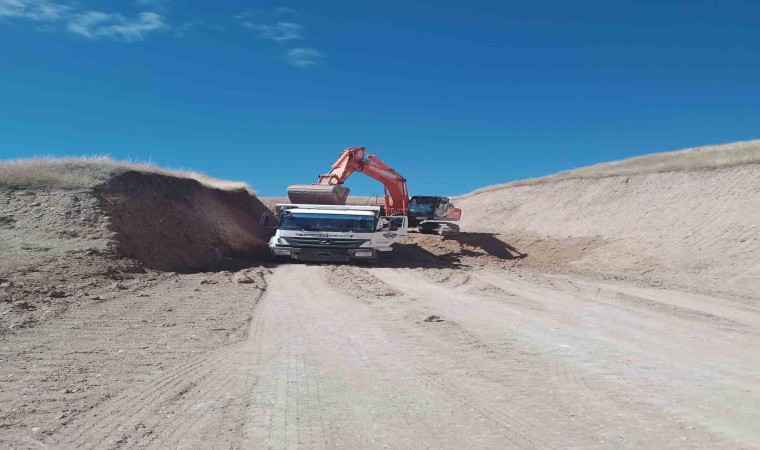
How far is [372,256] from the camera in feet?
72.4

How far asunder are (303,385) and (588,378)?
10.1 feet

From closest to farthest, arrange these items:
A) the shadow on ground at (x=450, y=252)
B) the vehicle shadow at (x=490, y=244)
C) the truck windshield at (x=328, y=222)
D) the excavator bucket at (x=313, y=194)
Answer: the truck windshield at (x=328, y=222) < the shadow on ground at (x=450, y=252) < the excavator bucket at (x=313, y=194) < the vehicle shadow at (x=490, y=244)

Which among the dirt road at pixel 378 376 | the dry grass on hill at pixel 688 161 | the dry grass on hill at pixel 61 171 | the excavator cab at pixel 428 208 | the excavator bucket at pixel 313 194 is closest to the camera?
the dirt road at pixel 378 376

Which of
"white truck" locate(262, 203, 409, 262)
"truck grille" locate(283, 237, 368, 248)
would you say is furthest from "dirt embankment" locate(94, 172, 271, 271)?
"truck grille" locate(283, 237, 368, 248)

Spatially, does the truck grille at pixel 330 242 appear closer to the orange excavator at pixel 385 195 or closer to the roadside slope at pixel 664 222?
the orange excavator at pixel 385 195

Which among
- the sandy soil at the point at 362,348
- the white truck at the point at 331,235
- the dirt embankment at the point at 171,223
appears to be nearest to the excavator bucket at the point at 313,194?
the white truck at the point at 331,235

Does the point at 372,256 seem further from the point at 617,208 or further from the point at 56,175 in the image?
the point at 617,208

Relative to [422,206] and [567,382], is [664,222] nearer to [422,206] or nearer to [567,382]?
[422,206]

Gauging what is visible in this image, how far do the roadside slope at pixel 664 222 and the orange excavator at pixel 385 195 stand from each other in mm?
4596

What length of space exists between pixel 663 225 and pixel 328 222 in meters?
12.7

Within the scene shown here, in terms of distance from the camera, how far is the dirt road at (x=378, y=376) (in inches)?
197

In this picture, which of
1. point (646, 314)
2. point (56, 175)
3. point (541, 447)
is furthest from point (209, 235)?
point (541, 447)

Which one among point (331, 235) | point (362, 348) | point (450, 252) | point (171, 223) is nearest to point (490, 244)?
point (450, 252)

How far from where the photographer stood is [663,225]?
2361 centimetres
